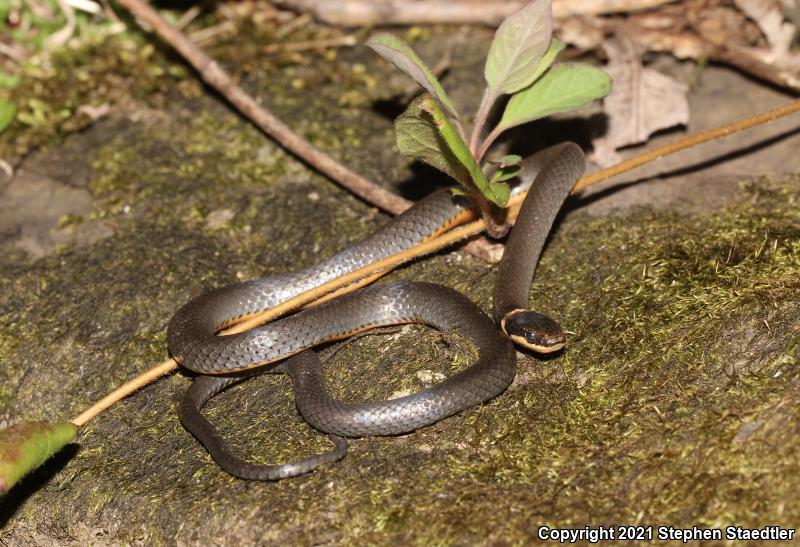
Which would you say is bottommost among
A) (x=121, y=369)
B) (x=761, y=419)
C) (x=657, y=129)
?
(x=121, y=369)

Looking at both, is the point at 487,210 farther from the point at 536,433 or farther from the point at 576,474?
the point at 576,474

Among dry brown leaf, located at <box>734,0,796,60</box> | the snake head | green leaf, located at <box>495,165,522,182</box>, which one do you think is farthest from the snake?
dry brown leaf, located at <box>734,0,796,60</box>

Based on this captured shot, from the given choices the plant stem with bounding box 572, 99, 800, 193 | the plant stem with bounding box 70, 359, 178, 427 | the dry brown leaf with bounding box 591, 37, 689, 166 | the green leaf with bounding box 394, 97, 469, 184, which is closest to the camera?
the green leaf with bounding box 394, 97, 469, 184

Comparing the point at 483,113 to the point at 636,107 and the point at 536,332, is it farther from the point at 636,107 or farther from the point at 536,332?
the point at 636,107

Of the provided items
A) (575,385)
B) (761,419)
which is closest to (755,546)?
(761,419)

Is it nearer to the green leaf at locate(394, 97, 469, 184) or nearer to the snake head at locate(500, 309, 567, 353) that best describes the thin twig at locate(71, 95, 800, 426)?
the green leaf at locate(394, 97, 469, 184)

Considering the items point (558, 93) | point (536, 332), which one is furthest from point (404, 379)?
point (558, 93)
